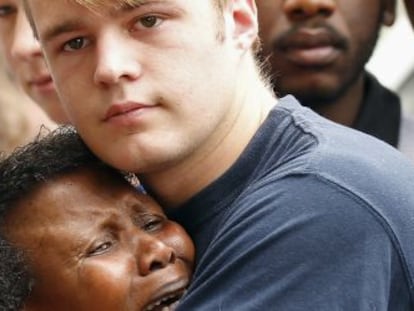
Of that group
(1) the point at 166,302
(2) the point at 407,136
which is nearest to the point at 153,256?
(1) the point at 166,302

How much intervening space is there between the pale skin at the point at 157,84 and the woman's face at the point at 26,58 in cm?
132

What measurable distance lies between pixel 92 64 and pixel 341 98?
60.0 inches

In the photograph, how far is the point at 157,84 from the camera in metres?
2.58

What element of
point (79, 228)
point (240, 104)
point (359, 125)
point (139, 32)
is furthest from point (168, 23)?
point (359, 125)

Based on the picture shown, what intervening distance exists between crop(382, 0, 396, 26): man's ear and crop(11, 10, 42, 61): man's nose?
3.60 ft

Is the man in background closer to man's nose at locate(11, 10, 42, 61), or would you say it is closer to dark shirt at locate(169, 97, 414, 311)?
man's nose at locate(11, 10, 42, 61)

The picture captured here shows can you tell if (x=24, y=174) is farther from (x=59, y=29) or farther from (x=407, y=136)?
(x=407, y=136)

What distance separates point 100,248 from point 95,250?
0.01m

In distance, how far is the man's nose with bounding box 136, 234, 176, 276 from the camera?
8.45ft

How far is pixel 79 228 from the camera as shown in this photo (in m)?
2.61

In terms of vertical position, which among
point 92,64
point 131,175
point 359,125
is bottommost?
point 359,125

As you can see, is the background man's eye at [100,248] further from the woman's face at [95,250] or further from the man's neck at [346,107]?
the man's neck at [346,107]

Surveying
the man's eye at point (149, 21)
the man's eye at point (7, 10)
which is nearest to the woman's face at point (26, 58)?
the man's eye at point (7, 10)

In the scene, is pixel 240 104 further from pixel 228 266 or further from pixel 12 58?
pixel 12 58
